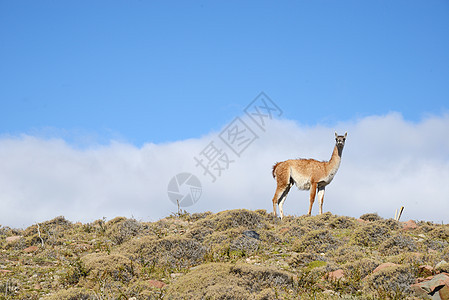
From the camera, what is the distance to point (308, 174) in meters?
20.3

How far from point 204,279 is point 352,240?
21.8ft

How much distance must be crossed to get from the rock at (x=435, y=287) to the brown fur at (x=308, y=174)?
1145 centimetres

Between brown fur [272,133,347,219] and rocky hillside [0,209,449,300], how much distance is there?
2.93 m

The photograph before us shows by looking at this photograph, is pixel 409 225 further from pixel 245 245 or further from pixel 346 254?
pixel 245 245

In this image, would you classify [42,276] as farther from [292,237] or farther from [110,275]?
[292,237]

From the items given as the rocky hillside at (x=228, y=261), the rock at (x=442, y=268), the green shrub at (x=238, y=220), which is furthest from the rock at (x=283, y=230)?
the rock at (x=442, y=268)

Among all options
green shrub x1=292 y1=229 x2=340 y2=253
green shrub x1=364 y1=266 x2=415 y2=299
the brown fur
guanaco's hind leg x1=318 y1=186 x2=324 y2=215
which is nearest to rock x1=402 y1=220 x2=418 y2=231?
guanaco's hind leg x1=318 y1=186 x2=324 y2=215

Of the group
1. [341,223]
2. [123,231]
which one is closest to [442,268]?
[341,223]

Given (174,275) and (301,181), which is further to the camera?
(301,181)

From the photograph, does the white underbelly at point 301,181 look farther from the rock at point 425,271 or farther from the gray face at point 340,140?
the rock at point 425,271

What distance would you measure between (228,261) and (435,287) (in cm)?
500

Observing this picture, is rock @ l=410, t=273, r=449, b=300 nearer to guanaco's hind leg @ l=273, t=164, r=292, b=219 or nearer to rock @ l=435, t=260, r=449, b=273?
rock @ l=435, t=260, r=449, b=273

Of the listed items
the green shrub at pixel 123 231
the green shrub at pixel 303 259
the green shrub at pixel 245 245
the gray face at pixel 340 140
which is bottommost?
the green shrub at pixel 303 259

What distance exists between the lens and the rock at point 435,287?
7812 millimetres
